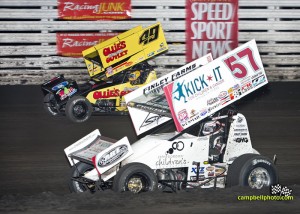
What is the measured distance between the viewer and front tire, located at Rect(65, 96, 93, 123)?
47.7 feet

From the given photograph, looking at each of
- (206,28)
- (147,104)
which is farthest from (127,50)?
(147,104)

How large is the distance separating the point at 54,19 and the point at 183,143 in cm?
1048

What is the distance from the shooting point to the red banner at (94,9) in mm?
18484

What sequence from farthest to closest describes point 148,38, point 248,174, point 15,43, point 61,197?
point 15,43, point 148,38, point 248,174, point 61,197

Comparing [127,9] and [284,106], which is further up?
[127,9]

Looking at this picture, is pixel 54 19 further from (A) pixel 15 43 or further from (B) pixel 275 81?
(B) pixel 275 81

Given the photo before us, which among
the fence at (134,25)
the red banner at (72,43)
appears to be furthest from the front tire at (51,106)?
the red banner at (72,43)

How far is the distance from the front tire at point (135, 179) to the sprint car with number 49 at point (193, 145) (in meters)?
0.01

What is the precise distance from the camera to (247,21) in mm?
19047

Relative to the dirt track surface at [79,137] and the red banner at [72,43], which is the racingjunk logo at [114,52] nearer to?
the dirt track surface at [79,137]

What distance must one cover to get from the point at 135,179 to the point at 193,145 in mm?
977

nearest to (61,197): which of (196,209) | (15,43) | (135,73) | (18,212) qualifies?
(18,212)

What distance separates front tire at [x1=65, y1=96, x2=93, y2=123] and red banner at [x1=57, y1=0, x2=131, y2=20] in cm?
446

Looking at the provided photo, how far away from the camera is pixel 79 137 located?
42.8 feet
